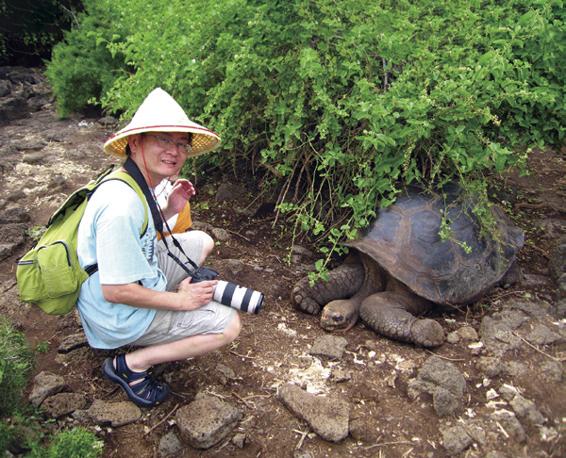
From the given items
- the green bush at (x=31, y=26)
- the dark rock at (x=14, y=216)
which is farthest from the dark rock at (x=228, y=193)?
the green bush at (x=31, y=26)

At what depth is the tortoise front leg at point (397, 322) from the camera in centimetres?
304

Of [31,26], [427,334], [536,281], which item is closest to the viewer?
[427,334]

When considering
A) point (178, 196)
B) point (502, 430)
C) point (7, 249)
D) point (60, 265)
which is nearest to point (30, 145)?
point (7, 249)

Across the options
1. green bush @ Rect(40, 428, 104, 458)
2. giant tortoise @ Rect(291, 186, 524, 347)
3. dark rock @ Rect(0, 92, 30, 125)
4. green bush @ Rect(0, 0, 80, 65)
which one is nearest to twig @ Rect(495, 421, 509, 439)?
giant tortoise @ Rect(291, 186, 524, 347)

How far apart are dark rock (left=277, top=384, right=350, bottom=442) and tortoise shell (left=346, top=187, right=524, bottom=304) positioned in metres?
1.03

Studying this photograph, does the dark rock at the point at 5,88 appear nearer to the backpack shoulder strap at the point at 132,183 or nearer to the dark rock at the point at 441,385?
the backpack shoulder strap at the point at 132,183

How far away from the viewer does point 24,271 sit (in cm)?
230

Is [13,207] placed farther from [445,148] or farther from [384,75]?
[445,148]

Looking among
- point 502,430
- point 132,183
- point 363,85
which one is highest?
point 363,85

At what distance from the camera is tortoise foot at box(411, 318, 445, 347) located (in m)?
3.02

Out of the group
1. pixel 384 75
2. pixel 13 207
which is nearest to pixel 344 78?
pixel 384 75

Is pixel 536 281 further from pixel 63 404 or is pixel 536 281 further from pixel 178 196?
pixel 63 404

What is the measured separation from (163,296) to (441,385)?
1.39 m

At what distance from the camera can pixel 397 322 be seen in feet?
10.1
